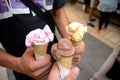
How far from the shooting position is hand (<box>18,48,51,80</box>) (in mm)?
600

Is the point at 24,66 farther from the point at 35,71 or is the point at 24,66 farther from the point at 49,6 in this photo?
the point at 49,6

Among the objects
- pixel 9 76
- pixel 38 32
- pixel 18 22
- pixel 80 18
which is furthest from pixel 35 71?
pixel 80 18

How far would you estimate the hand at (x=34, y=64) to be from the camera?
0.60m

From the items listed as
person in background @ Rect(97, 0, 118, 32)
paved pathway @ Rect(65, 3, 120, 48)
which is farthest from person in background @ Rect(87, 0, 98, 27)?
person in background @ Rect(97, 0, 118, 32)

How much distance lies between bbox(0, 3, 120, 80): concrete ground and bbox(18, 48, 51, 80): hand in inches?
48.9

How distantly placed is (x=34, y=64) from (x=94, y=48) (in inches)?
88.0

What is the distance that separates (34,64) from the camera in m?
0.60

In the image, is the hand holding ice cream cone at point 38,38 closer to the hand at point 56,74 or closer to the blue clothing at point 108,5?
the hand at point 56,74

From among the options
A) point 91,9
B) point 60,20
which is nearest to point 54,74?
point 60,20

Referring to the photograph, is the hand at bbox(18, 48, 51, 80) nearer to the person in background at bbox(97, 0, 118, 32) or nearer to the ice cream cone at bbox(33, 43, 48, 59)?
the ice cream cone at bbox(33, 43, 48, 59)

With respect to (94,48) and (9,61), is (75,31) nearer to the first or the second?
(9,61)

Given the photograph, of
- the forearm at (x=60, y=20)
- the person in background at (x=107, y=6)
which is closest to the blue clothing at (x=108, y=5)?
the person in background at (x=107, y=6)

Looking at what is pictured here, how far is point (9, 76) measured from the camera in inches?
80.1

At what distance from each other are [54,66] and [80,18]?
3304 mm
